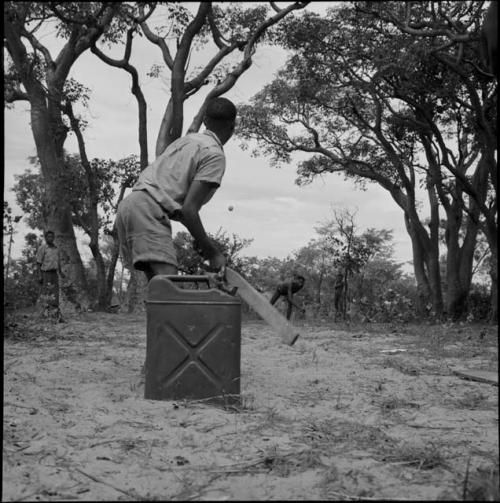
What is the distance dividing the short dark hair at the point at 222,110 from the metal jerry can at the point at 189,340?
1007mm

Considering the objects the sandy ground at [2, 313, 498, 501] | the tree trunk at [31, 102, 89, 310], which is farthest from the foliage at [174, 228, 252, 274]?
the sandy ground at [2, 313, 498, 501]

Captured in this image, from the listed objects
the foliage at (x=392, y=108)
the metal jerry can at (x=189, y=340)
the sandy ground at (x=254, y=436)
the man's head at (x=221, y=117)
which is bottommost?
the sandy ground at (x=254, y=436)

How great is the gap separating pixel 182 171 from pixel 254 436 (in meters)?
1.54

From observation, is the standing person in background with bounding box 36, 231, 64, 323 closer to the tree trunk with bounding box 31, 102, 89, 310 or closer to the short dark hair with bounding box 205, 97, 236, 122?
the tree trunk with bounding box 31, 102, 89, 310

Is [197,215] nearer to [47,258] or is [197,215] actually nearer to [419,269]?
[47,258]

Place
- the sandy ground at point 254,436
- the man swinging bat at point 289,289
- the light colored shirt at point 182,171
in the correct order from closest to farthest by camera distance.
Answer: the sandy ground at point 254,436 < the light colored shirt at point 182,171 < the man swinging bat at point 289,289

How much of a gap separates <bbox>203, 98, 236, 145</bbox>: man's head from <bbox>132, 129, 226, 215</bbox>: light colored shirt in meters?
0.16

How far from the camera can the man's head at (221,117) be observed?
3744 millimetres

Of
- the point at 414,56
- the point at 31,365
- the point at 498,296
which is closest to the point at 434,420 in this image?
the point at 31,365

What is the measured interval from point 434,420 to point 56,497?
6.53 ft

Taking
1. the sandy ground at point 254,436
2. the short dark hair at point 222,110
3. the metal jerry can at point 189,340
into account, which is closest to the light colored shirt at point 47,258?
the sandy ground at point 254,436

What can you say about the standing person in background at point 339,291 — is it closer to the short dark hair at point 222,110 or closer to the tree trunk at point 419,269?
the tree trunk at point 419,269

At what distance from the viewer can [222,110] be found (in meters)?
3.74

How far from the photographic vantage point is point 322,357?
6035 mm
